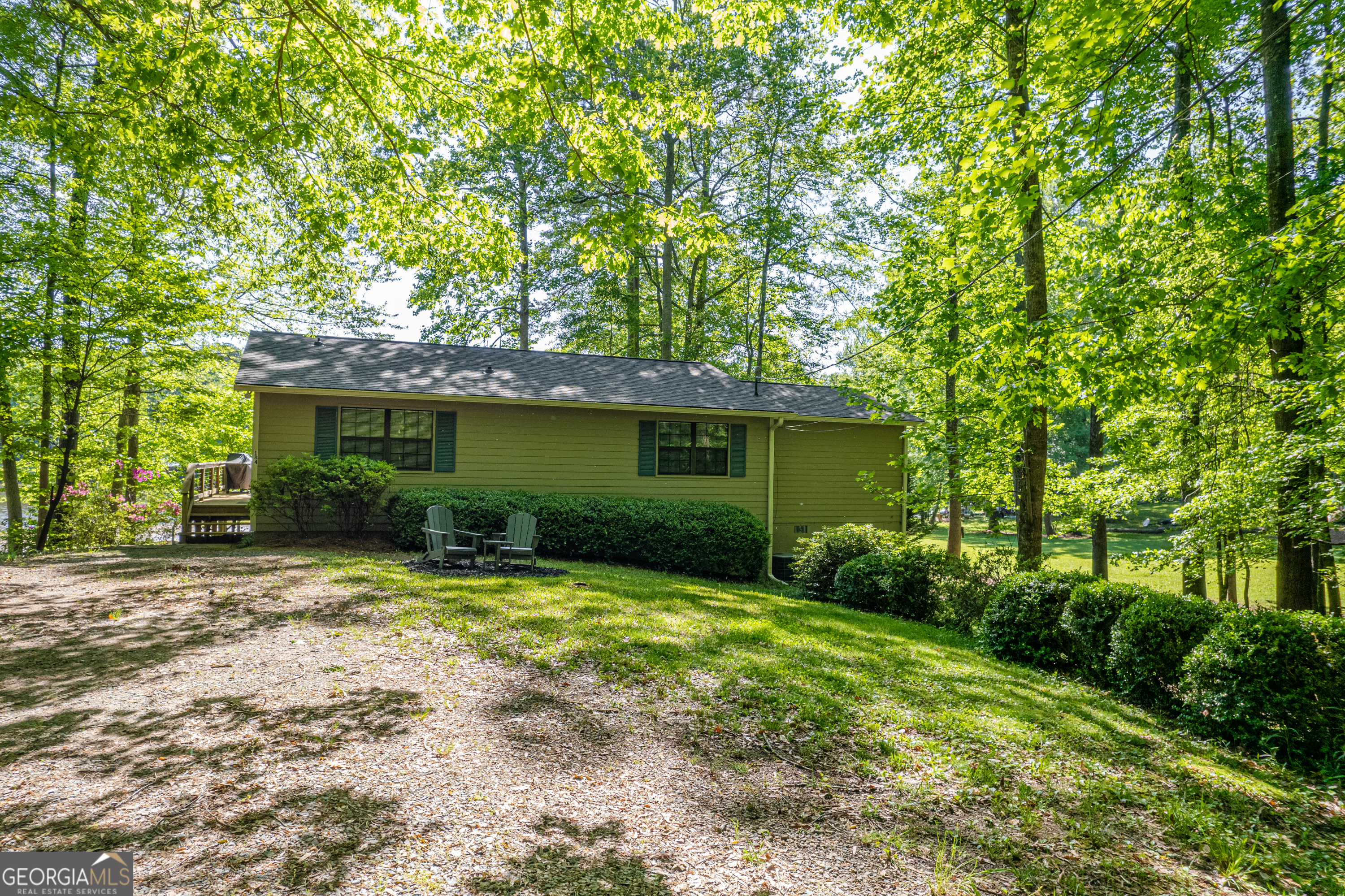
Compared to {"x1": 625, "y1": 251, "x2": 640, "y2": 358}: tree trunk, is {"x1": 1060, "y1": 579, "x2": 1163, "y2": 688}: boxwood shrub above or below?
below

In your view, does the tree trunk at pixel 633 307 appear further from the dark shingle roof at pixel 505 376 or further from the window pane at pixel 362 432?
the window pane at pixel 362 432

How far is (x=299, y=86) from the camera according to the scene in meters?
7.12

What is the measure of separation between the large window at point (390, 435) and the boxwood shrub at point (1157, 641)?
36.4 ft

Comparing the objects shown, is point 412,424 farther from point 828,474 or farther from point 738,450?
point 828,474

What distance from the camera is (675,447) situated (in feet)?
45.0

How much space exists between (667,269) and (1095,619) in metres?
17.7

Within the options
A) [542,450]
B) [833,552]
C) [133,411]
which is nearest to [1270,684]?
Answer: [833,552]

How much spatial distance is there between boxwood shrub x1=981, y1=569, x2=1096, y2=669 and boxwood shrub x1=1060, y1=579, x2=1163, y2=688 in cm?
16

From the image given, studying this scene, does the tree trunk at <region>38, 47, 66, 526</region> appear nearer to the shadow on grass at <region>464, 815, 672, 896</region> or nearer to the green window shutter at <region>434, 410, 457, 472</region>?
the green window shutter at <region>434, 410, 457, 472</region>

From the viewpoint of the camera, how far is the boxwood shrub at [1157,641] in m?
4.98

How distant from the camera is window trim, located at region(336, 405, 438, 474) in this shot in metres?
11.6

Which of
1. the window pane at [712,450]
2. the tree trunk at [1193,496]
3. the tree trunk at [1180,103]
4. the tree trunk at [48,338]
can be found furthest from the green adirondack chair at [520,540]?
the tree trunk at [1180,103]

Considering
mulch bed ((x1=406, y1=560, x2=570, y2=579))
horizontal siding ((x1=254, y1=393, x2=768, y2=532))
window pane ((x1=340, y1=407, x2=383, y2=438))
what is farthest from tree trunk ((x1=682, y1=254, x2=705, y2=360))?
mulch bed ((x1=406, y1=560, x2=570, y2=579))

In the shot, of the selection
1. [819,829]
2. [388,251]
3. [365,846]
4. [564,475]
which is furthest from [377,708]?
[564,475]
